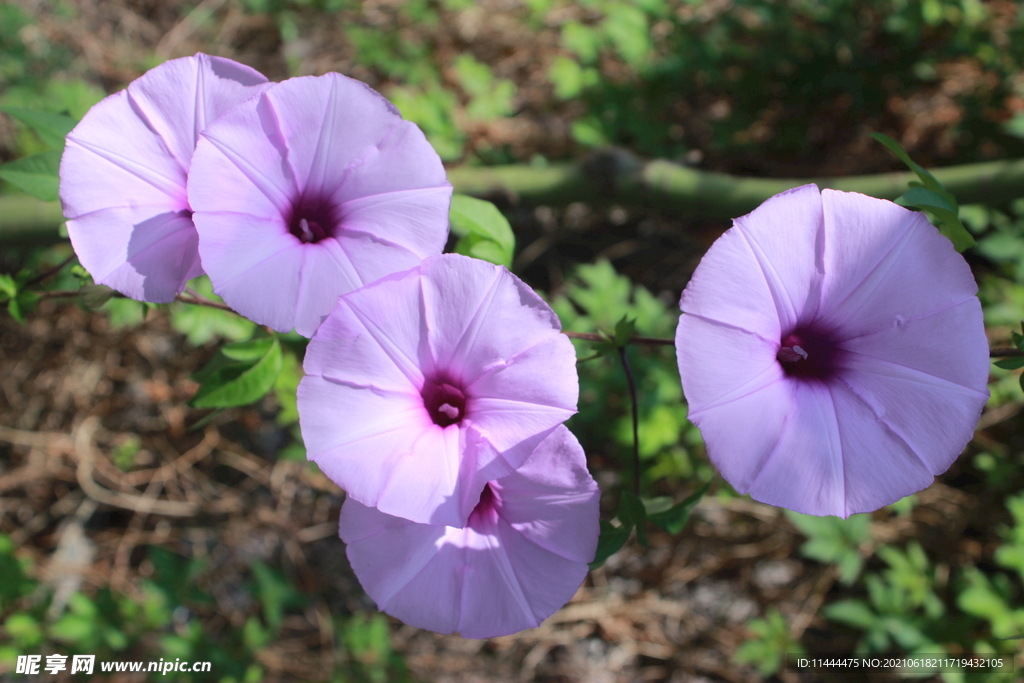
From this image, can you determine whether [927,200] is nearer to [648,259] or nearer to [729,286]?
[729,286]

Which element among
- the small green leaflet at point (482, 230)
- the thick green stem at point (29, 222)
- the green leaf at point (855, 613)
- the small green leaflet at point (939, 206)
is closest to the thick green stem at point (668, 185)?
the thick green stem at point (29, 222)

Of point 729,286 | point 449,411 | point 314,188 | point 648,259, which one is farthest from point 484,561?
point 648,259

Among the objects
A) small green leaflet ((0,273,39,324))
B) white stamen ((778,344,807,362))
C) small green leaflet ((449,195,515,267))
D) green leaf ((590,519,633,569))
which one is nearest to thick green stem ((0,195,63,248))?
small green leaflet ((0,273,39,324))

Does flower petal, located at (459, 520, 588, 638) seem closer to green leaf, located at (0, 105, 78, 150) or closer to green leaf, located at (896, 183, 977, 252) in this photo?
green leaf, located at (896, 183, 977, 252)

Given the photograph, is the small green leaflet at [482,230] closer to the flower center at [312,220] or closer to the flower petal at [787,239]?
the flower center at [312,220]

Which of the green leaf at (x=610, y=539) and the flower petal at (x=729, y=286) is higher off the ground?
Result: the flower petal at (x=729, y=286)

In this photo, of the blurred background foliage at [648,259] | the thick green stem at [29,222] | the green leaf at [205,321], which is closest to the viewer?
the thick green stem at [29,222]
